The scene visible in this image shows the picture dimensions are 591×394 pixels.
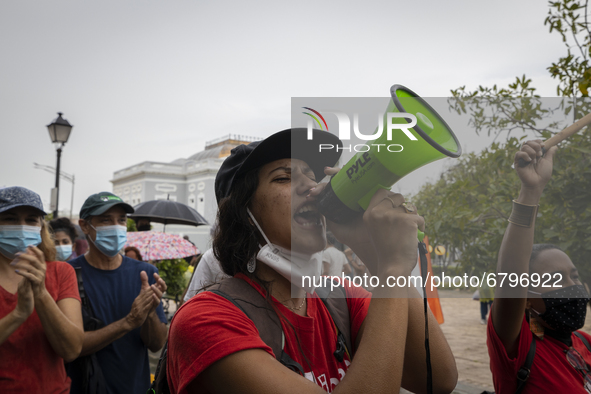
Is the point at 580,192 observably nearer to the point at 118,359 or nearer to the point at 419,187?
the point at 419,187

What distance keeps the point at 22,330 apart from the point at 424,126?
2448 millimetres

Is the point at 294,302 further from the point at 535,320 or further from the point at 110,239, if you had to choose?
the point at 110,239

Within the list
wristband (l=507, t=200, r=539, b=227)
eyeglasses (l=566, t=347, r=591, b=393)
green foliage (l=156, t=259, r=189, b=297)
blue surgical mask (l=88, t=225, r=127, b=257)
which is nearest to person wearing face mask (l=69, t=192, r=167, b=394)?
blue surgical mask (l=88, t=225, r=127, b=257)

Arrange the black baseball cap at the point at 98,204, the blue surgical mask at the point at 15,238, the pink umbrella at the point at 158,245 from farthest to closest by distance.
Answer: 1. the pink umbrella at the point at 158,245
2. the black baseball cap at the point at 98,204
3. the blue surgical mask at the point at 15,238

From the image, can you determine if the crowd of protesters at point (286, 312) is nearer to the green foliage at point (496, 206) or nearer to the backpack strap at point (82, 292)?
the backpack strap at point (82, 292)

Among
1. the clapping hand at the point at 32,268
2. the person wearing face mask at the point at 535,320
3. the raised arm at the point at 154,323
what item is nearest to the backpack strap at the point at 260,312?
the person wearing face mask at the point at 535,320

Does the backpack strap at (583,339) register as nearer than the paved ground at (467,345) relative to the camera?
Yes

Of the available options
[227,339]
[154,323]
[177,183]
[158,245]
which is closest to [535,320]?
[227,339]

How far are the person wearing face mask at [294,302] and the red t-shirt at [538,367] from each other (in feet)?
2.62

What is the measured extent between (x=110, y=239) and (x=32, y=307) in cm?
108

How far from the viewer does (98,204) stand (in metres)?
3.67

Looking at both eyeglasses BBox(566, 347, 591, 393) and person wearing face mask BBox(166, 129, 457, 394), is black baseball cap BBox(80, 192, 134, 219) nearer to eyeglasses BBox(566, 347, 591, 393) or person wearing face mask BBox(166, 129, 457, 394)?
person wearing face mask BBox(166, 129, 457, 394)

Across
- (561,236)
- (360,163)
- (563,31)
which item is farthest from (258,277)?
(563,31)

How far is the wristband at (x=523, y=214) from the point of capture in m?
1.84
